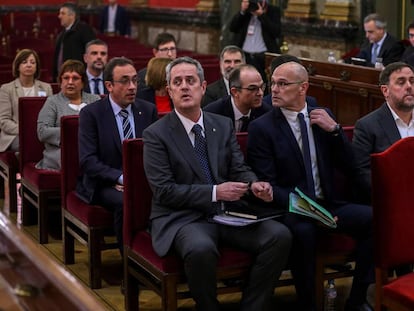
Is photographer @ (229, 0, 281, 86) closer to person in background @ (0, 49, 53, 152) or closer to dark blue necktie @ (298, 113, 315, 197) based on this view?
person in background @ (0, 49, 53, 152)

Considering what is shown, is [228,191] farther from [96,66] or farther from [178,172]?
[96,66]

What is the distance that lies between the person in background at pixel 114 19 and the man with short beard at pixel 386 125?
11179 mm

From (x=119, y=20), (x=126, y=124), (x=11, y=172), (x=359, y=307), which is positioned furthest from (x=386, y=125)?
(x=119, y=20)

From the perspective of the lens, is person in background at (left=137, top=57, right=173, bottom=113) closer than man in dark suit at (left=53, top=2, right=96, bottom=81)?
Yes

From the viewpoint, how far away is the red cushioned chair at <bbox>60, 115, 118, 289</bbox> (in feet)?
16.2

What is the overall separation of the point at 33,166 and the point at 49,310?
435 cm

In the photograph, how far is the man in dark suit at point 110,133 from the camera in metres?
4.91

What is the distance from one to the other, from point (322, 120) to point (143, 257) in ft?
3.45

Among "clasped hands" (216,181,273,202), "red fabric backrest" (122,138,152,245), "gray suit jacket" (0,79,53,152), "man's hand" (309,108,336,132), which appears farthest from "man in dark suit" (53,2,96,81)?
"clasped hands" (216,181,273,202)

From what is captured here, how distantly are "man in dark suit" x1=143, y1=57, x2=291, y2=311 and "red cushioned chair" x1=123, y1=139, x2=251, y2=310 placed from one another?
2.5 inches

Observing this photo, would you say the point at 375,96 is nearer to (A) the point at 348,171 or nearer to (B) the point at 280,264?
(A) the point at 348,171

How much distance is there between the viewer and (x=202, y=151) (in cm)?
425

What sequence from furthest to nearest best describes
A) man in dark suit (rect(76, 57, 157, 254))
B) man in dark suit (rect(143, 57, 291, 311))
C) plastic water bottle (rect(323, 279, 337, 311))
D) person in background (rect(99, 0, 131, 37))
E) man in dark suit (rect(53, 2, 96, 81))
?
person in background (rect(99, 0, 131, 37))
man in dark suit (rect(53, 2, 96, 81))
man in dark suit (rect(76, 57, 157, 254))
plastic water bottle (rect(323, 279, 337, 311))
man in dark suit (rect(143, 57, 291, 311))

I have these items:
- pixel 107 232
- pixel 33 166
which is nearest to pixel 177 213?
pixel 107 232
